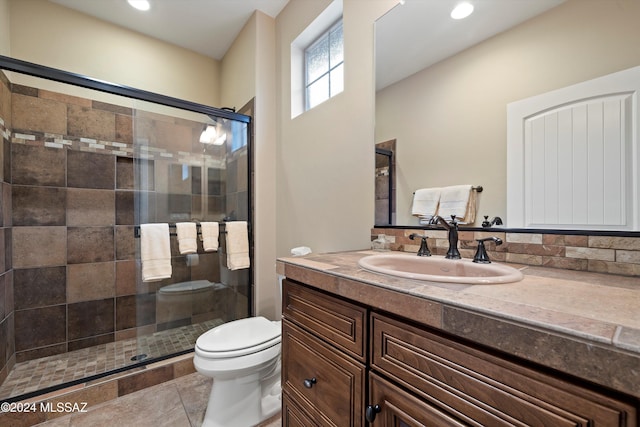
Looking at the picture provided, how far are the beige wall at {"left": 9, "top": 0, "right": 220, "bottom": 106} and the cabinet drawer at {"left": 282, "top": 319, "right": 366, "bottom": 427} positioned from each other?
2.59 meters

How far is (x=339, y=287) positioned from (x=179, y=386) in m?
1.69

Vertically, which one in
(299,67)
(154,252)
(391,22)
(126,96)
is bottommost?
(154,252)

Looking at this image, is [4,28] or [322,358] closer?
[322,358]

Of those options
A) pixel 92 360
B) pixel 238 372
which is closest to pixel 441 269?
pixel 238 372

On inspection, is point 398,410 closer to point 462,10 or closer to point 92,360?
point 462,10

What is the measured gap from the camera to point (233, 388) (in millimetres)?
1398

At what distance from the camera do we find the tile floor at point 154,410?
1.46 metres

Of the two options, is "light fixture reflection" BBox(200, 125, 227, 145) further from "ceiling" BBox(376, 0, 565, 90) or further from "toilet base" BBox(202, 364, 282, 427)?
"toilet base" BBox(202, 364, 282, 427)

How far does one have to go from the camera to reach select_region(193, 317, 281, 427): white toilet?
132 centimetres

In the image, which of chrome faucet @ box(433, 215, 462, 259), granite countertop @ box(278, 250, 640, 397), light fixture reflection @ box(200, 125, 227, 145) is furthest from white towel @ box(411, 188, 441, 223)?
light fixture reflection @ box(200, 125, 227, 145)

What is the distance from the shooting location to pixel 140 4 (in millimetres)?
2025

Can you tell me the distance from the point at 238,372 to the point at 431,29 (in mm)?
1857

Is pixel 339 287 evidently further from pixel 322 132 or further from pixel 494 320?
pixel 322 132

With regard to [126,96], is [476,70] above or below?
below
